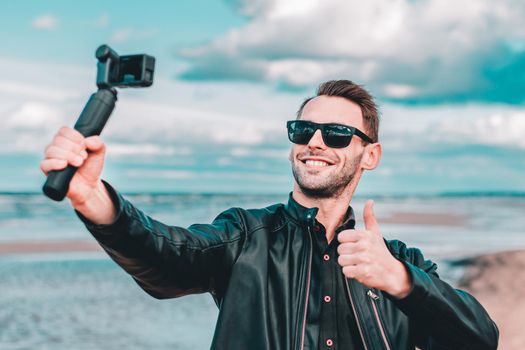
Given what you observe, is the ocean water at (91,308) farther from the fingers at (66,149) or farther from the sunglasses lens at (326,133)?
the fingers at (66,149)

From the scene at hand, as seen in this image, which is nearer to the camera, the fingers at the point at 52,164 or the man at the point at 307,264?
the fingers at the point at 52,164

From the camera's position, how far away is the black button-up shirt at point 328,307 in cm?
290

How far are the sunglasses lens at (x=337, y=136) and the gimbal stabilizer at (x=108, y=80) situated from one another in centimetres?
136

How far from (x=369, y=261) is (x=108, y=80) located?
1108 mm

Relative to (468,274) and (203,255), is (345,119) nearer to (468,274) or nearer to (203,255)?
(203,255)

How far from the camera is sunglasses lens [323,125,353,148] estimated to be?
10.7 feet

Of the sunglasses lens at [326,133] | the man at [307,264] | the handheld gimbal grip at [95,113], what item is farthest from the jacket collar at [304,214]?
the handheld gimbal grip at [95,113]

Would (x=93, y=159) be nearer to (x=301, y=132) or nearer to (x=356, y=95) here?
(x=301, y=132)

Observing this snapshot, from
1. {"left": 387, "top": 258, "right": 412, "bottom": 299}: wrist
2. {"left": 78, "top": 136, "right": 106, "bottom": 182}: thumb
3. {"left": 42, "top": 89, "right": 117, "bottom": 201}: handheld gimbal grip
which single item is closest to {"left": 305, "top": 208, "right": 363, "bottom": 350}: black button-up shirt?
{"left": 387, "top": 258, "right": 412, "bottom": 299}: wrist

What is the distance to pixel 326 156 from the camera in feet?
10.7

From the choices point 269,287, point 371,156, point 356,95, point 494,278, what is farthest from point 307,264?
point 494,278

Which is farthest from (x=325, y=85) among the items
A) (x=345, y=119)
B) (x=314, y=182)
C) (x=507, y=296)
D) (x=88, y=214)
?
(x=507, y=296)

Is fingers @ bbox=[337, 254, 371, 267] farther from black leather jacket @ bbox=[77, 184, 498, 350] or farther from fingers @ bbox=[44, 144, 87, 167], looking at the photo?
fingers @ bbox=[44, 144, 87, 167]

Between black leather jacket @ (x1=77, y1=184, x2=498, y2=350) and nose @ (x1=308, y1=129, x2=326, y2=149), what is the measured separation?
33 cm
